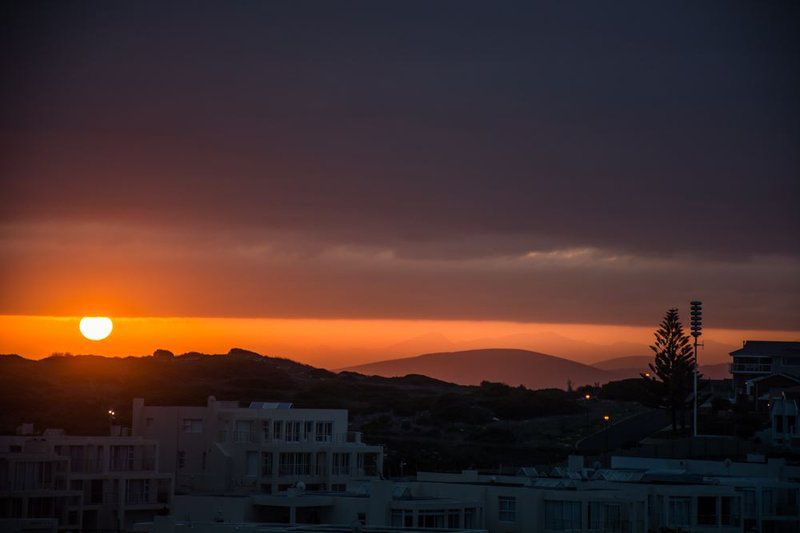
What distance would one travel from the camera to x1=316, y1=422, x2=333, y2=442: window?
7488 centimetres

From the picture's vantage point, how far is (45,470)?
200ft

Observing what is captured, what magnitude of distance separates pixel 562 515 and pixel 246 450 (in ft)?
81.4

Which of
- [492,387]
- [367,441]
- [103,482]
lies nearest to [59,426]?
[367,441]

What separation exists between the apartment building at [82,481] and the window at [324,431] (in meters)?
10.3

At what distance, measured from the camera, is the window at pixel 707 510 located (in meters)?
51.9

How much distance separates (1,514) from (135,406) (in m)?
14.6

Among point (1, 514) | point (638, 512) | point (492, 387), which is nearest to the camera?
point (638, 512)

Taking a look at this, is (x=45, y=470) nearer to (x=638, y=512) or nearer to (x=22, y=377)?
(x=638, y=512)

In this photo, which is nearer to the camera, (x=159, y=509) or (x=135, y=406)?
(x=159, y=509)

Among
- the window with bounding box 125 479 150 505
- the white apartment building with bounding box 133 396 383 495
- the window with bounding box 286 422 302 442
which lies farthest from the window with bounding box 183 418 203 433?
the window with bounding box 125 479 150 505

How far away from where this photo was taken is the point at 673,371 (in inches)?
3826

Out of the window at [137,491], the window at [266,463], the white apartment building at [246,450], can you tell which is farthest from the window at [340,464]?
the window at [137,491]

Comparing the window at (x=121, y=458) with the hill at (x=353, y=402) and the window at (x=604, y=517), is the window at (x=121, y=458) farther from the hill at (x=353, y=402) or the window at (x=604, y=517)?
the window at (x=604, y=517)

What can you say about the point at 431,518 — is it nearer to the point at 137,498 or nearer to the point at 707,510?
the point at 707,510
